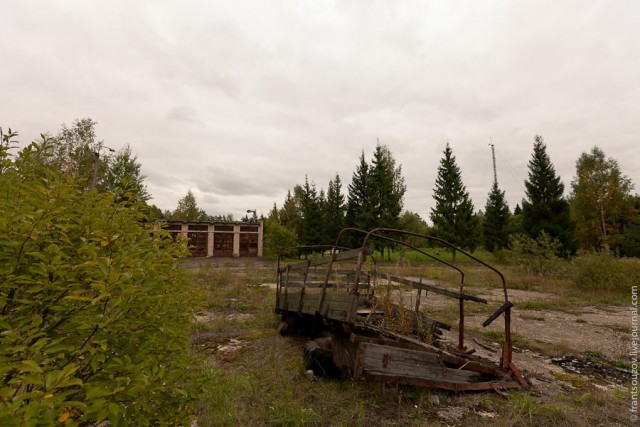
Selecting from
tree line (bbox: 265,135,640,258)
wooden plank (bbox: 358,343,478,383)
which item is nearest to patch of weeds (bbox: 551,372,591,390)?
wooden plank (bbox: 358,343,478,383)

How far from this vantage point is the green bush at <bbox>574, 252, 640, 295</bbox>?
45.1ft

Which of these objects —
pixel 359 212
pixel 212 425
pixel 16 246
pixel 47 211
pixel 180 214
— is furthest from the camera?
pixel 180 214

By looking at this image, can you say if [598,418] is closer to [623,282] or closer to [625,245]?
[623,282]

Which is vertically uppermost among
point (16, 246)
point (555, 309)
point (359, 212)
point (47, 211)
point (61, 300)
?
point (359, 212)

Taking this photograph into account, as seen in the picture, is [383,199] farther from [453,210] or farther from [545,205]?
[545,205]

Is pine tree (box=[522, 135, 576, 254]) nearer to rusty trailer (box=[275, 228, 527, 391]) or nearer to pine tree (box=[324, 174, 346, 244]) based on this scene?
pine tree (box=[324, 174, 346, 244])

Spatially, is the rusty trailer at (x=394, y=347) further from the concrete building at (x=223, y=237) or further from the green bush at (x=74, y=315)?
the concrete building at (x=223, y=237)

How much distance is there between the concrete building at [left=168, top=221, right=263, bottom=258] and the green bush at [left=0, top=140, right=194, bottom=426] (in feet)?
119

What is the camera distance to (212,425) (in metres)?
3.70

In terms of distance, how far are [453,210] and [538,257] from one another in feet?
54.2

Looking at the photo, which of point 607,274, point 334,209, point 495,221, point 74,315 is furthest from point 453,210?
point 74,315

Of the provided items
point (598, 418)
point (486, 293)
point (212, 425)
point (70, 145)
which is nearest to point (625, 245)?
point (486, 293)

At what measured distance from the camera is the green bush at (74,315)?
4.50ft

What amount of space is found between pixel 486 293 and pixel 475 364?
36.5 ft
